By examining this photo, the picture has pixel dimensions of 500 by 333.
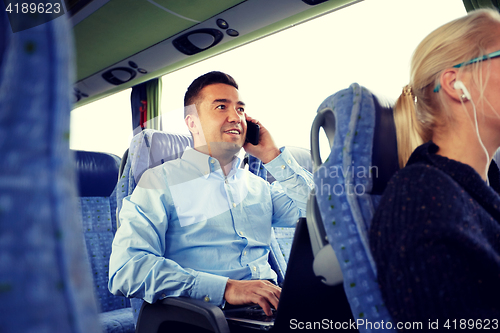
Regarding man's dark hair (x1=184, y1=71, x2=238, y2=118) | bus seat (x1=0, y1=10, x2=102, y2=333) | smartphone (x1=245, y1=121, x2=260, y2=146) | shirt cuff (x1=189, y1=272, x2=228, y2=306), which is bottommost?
shirt cuff (x1=189, y1=272, x2=228, y2=306)

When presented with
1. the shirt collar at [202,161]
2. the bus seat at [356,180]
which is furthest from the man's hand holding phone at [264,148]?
the bus seat at [356,180]

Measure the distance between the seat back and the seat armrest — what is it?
85 centimetres

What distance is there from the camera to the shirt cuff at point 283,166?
1405mm

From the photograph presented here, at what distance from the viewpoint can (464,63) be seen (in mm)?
795

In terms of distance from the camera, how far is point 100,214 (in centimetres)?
201

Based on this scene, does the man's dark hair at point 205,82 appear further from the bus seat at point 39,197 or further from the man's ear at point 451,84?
the bus seat at point 39,197

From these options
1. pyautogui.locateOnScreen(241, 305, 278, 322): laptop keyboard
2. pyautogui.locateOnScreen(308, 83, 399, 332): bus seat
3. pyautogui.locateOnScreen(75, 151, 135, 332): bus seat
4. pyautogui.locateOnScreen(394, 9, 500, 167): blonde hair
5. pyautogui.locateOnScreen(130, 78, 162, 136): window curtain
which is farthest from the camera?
pyautogui.locateOnScreen(130, 78, 162, 136): window curtain

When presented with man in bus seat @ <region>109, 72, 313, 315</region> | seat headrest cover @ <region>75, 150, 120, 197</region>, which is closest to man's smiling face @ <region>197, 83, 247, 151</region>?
man in bus seat @ <region>109, 72, 313, 315</region>

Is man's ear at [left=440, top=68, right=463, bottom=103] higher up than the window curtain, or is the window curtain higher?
the window curtain

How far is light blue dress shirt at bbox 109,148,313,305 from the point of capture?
1.12m

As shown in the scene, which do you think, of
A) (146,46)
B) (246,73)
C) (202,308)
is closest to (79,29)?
(146,46)

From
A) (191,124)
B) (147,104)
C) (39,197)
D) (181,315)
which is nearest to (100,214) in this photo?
(191,124)

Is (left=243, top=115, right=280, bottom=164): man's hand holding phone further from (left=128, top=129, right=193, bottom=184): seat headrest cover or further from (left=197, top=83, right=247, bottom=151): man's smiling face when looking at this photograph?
(left=128, top=129, right=193, bottom=184): seat headrest cover

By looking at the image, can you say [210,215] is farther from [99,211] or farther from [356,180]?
[99,211]
